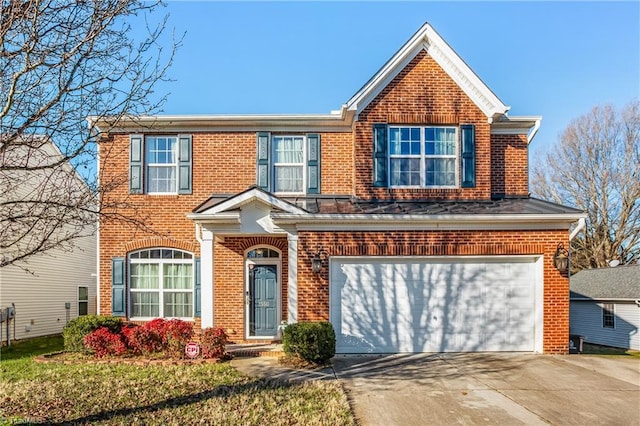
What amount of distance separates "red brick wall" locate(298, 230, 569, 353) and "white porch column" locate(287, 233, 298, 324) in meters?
0.10

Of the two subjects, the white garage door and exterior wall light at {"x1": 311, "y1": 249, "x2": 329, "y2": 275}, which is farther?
the white garage door

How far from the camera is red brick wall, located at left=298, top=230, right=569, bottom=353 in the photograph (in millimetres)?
11492

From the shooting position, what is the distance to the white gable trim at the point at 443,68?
1303 cm

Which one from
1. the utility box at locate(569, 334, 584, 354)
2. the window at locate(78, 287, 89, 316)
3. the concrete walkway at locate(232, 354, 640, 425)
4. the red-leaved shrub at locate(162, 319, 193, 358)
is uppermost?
the red-leaved shrub at locate(162, 319, 193, 358)

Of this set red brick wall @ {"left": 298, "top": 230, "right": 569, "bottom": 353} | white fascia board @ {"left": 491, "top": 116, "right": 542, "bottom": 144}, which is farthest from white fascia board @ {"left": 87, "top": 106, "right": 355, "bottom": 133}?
white fascia board @ {"left": 491, "top": 116, "right": 542, "bottom": 144}

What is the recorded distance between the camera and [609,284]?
870 inches

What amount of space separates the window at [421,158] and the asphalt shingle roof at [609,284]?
1199 centimetres

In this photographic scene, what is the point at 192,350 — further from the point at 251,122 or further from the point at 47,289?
the point at 47,289

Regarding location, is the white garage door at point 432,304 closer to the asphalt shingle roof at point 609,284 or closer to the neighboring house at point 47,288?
the neighboring house at point 47,288

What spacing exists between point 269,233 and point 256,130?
11.3ft

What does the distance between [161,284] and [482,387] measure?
8933mm

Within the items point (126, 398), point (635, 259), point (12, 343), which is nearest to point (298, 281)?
point (126, 398)

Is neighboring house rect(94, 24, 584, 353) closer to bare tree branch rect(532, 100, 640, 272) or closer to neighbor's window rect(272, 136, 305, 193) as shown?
neighbor's window rect(272, 136, 305, 193)

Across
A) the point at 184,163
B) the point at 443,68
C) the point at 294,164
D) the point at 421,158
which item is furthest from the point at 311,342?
the point at 443,68
